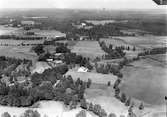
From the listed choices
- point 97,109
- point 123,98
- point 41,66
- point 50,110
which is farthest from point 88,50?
point 97,109

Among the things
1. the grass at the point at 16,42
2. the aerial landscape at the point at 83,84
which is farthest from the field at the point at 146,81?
the grass at the point at 16,42

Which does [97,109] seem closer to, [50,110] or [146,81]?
[50,110]

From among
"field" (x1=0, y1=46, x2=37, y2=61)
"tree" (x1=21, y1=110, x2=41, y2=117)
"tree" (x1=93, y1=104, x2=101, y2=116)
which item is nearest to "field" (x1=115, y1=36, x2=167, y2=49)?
"field" (x1=0, y1=46, x2=37, y2=61)

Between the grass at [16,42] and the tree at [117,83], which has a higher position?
the grass at [16,42]

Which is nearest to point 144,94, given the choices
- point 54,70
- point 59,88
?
point 59,88

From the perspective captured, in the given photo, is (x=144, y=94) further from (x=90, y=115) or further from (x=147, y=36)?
(x=147, y=36)

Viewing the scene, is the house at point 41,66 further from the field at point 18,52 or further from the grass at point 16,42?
the grass at point 16,42

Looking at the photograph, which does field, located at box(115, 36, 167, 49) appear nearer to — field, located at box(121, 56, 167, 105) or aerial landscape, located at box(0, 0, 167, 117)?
aerial landscape, located at box(0, 0, 167, 117)

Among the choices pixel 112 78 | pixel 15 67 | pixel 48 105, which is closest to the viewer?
pixel 48 105
